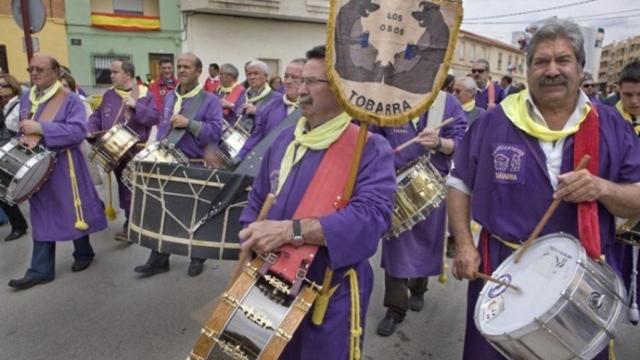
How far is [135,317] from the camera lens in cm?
409

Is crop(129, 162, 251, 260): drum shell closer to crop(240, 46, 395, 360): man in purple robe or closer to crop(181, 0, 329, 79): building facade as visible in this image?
crop(240, 46, 395, 360): man in purple robe

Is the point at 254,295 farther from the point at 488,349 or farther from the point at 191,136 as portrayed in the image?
the point at 191,136

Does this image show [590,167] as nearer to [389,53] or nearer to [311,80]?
[389,53]

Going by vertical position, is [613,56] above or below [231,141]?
above

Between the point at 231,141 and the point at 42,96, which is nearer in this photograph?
the point at 42,96

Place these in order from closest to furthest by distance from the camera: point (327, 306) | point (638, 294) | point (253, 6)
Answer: point (327, 306) < point (638, 294) < point (253, 6)

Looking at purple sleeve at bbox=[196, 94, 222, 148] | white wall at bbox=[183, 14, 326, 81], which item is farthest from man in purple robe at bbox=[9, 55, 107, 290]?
white wall at bbox=[183, 14, 326, 81]

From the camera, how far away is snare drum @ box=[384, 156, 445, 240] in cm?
330

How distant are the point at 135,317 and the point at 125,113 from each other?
9.23 ft

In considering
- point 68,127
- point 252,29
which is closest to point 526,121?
point 68,127

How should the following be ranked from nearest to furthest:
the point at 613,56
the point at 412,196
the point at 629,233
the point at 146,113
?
the point at 629,233, the point at 412,196, the point at 146,113, the point at 613,56

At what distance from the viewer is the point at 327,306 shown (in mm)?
2131

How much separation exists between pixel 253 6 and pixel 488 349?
20894 millimetres

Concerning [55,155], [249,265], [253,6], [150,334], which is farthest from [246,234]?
[253,6]
